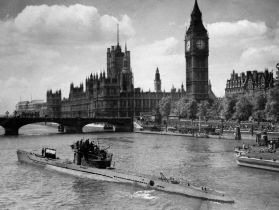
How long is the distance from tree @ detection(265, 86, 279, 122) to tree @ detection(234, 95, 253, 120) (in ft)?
32.2

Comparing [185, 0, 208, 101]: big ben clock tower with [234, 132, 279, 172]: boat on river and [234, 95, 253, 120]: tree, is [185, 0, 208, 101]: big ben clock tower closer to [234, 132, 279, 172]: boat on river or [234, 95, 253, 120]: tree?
[234, 95, 253, 120]: tree

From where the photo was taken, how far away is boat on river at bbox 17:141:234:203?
34656 mm

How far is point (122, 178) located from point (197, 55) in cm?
12921

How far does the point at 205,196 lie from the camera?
33.8 metres

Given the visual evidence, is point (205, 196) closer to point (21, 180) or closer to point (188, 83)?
point (21, 180)

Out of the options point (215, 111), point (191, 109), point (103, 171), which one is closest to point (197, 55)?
point (191, 109)

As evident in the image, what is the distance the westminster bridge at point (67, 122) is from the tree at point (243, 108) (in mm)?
43202

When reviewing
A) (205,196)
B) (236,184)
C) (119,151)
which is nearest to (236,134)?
(119,151)

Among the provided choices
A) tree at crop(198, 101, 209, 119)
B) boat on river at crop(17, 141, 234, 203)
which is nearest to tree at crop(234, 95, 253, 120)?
tree at crop(198, 101, 209, 119)

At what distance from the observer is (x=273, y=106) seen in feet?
332

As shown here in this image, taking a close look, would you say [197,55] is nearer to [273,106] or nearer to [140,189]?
[273,106]

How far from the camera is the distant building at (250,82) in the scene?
142625 mm

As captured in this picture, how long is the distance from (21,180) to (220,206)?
23.9 m

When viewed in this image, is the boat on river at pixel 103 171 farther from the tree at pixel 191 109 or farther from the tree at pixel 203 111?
the tree at pixel 191 109
